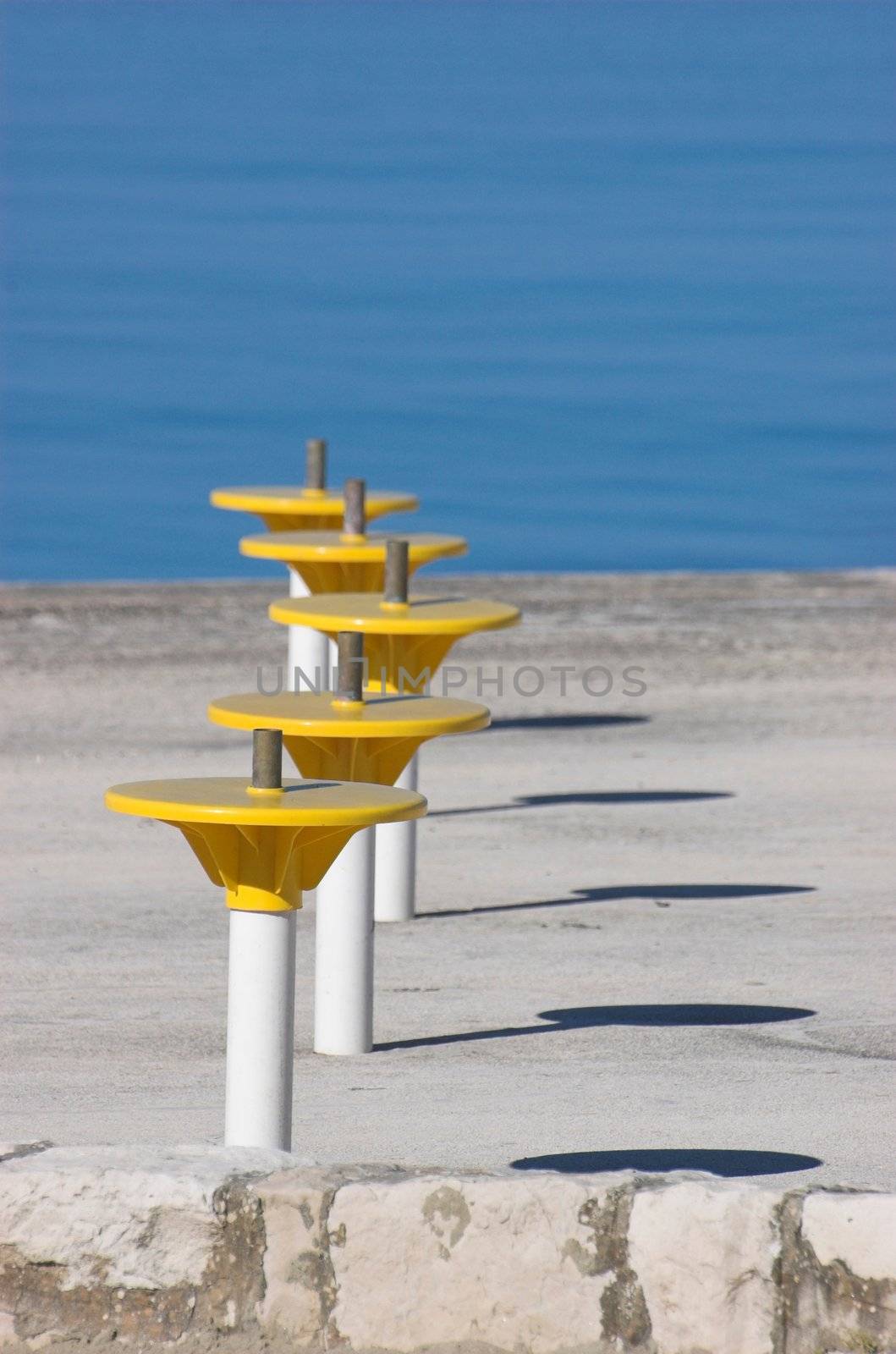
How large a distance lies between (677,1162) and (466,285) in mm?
26525

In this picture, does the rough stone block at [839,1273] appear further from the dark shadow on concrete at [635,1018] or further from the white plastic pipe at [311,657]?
the white plastic pipe at [311,657]

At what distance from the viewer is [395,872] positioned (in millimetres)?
7023

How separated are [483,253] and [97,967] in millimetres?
26912

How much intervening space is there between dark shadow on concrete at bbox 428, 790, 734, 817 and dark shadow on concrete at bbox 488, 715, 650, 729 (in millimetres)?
1207

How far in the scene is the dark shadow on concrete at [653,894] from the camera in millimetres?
7285

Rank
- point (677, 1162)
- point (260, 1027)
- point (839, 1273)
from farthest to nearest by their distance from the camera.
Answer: point (677, 1162)
point (260, 1027)
point (839, 1273)

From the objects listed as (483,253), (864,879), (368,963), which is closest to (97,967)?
(368,963)

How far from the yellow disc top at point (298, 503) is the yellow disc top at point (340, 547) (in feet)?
1.21

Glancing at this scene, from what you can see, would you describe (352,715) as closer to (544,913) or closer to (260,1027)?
(260,1027)

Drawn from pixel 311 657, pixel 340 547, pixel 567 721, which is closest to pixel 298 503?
pixel 311 657

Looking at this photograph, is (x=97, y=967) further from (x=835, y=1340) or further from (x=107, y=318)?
(x=107, y=318)

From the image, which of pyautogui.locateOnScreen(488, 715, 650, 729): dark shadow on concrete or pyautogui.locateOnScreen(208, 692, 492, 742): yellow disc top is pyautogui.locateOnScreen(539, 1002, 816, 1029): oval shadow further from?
pyautogui.locateOnScreen(488, 715, 650, 729): dark shadow on concrete

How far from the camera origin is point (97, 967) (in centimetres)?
648

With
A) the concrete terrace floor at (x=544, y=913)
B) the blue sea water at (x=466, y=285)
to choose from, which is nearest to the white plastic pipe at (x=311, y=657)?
the concrete terrace floor at (x=544, y=913)
